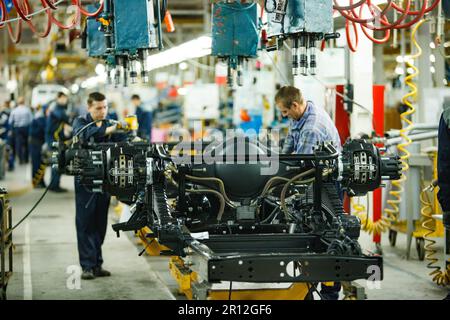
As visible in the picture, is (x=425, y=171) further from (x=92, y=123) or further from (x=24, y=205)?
(x=24, y=205)

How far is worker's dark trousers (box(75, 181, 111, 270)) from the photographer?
8367 mm

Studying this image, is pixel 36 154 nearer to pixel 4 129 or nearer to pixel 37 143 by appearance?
pixel 37 143

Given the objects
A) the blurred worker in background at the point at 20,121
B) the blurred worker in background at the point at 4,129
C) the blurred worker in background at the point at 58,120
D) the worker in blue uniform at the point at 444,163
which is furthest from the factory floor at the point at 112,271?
the blurred worker in background at the point at 20,121

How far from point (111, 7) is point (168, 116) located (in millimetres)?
26756

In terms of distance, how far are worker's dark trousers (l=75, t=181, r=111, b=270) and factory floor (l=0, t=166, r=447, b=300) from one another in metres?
0.25

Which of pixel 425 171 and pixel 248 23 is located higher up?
pixel 248 23

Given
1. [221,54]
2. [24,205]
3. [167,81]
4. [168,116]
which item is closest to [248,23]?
[221,54]

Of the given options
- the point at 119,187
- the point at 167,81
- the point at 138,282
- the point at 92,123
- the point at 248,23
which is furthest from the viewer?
the point at 167,81

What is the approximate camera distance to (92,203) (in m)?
8.39

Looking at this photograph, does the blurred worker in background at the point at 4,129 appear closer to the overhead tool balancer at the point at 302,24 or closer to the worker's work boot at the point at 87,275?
the worker's work boot at the point at 87,275

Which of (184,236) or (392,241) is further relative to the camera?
(392,241)

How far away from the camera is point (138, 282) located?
8.49 metres

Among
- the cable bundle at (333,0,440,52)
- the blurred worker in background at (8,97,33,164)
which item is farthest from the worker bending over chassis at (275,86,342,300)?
the blurred worker in background at (8,97,33,164)
